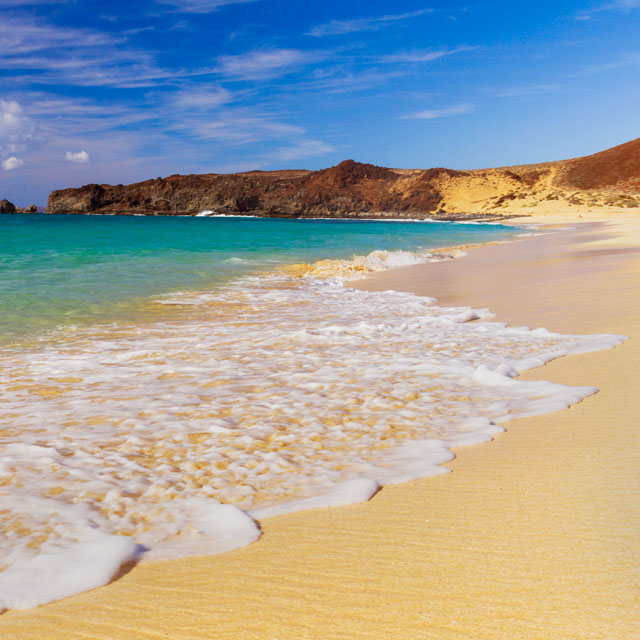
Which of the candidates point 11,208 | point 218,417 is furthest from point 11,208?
point 218,417

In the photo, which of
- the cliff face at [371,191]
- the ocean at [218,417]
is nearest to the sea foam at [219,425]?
the ocean at [218,417]

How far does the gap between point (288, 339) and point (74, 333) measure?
122 inches

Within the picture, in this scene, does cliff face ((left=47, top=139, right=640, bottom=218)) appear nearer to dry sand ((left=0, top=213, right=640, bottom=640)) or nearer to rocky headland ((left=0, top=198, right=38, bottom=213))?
rocky headland ((left=0, top=198, right=38, bottom=213))

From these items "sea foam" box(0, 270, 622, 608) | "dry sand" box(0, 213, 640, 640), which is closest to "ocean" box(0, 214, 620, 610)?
"sea foam" box(0, 270, 622, 608)

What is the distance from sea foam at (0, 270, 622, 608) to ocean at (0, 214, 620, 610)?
0.01 metres

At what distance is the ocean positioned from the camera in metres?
2.38

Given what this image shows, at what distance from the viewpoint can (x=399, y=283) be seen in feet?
40.8

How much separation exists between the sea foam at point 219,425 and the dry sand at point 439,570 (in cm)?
17

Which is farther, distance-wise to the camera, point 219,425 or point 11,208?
point 11,208

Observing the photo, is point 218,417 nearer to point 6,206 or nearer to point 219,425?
point 219,425

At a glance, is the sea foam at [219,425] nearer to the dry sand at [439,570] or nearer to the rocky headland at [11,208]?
the dry sand at [439,570]

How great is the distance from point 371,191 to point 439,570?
123m

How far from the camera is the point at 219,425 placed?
3.62 meters

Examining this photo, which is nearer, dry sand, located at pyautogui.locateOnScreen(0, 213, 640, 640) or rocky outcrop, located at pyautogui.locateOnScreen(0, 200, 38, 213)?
dry sand, located at pyautogui.locateOnScreen(0, 213, 640, 640)
